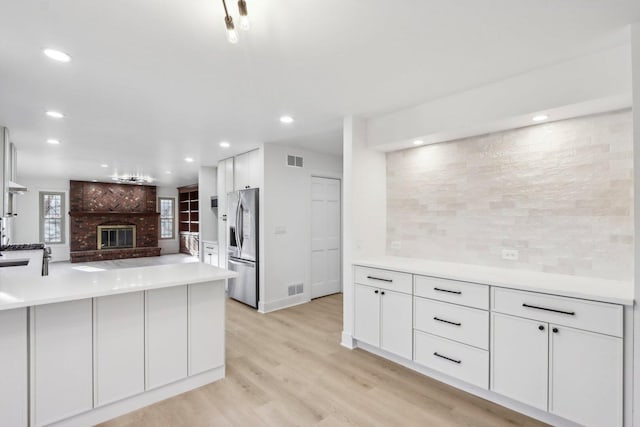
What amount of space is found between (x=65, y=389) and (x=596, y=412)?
10.8 feet

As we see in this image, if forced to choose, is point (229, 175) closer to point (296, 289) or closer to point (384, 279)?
point (296, 289)

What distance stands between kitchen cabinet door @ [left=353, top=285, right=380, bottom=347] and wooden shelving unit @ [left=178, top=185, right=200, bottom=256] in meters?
8.66

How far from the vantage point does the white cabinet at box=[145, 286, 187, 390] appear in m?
2.31

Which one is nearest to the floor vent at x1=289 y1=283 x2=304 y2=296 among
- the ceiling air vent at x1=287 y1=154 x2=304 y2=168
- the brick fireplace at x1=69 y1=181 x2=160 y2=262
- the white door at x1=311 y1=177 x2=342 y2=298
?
the white door at x1=311 y1=177 x2=342 y2=298

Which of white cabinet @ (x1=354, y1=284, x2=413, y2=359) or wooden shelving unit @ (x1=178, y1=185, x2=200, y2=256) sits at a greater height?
wooden shelving unit @ (x1=178, y1=185, x2=200, y2=256)

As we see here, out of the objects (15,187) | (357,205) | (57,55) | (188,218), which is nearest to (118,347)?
(57,55)

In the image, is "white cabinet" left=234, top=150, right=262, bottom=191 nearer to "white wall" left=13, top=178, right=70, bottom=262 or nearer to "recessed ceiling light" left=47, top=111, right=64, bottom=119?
"recessed ceiling light" left=47, top=111, right=64, bottom=119

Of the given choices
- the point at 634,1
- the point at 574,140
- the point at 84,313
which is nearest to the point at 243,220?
the point at 84,313

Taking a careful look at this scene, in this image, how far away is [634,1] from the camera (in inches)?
61.7

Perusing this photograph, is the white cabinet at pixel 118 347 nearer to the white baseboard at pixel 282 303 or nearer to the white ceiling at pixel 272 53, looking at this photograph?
the white ceiling at pixel 272 53

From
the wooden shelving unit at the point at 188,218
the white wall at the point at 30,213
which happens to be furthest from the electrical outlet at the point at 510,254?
the white wall at the point at 30,213

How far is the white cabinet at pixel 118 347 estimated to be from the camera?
2.10 meters

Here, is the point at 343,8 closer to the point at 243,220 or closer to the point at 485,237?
the point at 485,237

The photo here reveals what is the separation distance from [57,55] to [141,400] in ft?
8.06
